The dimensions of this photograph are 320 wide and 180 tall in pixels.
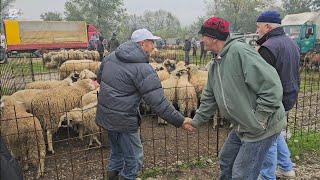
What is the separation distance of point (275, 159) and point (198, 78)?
454 cm

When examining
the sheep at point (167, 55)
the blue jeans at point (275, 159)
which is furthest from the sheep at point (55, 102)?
the sheep at point (167, 55)

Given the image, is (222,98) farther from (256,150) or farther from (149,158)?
(149,158)

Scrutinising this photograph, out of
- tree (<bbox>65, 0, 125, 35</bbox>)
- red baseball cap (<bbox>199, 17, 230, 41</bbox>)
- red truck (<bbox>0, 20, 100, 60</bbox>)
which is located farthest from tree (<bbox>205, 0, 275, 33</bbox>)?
red baseball cap (<bbox>199, 17, 230, 41</bbox>)

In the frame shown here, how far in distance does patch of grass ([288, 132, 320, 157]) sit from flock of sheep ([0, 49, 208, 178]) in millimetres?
2341

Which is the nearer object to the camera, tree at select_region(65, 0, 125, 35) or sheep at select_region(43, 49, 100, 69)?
sheep at select_region(43, 49, 100, 69)

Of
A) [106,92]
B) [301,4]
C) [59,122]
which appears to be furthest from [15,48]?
[301,4]

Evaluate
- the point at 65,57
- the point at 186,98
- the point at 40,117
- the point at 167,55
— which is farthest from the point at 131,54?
the point at 167,55

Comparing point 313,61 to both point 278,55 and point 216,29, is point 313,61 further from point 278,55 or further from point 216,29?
point 216,29

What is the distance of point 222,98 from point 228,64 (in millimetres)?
328

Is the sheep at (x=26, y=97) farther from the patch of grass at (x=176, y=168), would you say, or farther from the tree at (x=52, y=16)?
the tree at (x=52, y=16)

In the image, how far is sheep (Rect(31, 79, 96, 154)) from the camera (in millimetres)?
6082

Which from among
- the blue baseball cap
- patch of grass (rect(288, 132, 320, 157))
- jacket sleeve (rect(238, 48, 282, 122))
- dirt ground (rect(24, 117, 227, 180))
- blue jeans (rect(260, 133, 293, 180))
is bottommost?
dirt ground (rect(24, 117, 227, 180))

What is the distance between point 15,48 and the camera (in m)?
29.4

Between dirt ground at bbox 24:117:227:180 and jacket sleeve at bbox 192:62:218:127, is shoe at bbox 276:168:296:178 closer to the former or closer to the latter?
dirt ground at bbox 24:117:227:180
